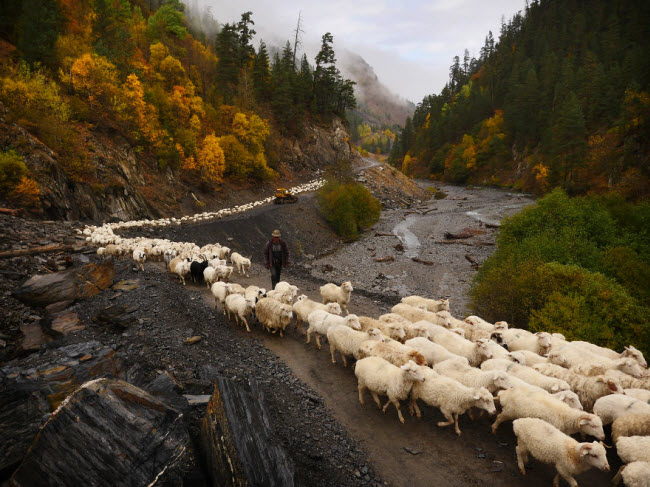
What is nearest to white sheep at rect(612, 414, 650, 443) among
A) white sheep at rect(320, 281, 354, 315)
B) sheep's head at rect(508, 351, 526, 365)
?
sheep's head at rect(508, 351, 526, 365)

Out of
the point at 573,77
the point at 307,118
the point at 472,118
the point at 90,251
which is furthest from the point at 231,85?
the point at 472,118

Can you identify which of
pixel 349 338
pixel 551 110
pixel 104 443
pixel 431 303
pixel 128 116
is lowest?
pixel 431 303

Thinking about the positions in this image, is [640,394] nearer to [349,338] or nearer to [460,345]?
[460,345]

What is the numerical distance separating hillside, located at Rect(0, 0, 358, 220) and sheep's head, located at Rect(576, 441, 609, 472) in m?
28.1

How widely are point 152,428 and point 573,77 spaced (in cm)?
9430

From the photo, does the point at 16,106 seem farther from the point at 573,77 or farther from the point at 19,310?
the point at 573,77

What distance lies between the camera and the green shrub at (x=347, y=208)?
35156mm

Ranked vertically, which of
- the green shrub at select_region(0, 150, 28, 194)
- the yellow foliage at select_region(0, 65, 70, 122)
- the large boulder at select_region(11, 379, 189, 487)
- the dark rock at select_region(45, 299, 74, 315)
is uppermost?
the yellow foliage at select_region(0, 65, 70, 122)

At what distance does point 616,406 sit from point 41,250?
69.6ft

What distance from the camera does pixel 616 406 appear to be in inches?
244

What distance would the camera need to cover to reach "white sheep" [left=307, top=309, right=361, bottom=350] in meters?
9.44

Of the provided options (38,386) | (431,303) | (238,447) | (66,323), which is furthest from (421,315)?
(66,323)

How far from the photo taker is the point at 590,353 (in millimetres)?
8297

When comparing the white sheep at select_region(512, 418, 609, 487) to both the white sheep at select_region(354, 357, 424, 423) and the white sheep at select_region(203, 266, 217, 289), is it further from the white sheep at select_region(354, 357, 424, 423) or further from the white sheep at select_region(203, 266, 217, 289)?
the white sheep at select_region(203, 266, 217, 289)
